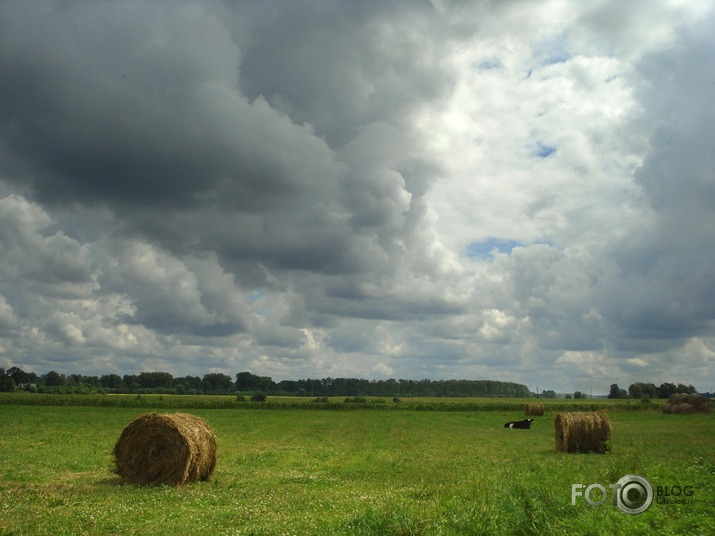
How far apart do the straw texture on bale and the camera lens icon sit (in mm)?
64220

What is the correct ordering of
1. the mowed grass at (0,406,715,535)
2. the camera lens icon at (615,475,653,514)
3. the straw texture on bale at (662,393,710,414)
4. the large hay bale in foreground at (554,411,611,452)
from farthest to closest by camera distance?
the straw texture on bale at (662,393,710,414)
the large hay bale in foreground at (554,411,611,452)
the camera lens icon at (615,475,653,514)
the mowed grass at (0,406,715,535)

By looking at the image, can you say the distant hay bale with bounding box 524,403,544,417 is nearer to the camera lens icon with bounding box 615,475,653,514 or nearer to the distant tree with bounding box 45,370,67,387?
the camera lens icon with bounding box 615,475,653,514

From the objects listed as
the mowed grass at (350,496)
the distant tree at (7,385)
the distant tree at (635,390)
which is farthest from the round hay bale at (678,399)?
the distant tree at (7,385)

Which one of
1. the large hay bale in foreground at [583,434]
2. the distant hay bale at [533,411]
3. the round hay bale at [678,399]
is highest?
the round hay bale at [678,399]

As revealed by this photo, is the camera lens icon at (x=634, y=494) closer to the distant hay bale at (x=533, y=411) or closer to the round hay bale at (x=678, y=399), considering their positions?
the distant hay bale at (x=533, y=411)

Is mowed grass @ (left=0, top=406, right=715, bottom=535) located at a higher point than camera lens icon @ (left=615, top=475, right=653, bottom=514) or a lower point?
lower

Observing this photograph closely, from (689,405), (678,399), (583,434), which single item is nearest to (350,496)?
(583,434)

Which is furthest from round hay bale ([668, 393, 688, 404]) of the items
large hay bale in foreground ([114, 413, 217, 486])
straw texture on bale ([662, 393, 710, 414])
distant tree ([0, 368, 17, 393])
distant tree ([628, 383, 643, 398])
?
distant tree ([0, 368, 17, 393])

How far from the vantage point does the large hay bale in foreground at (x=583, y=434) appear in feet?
92.6

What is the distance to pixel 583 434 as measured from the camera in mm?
28391

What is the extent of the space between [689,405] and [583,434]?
48753 millimetres

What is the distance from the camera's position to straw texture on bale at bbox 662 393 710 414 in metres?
67.0

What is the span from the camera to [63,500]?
14.6m

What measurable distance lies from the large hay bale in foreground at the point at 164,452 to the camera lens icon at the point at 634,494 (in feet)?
42.8
